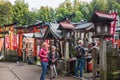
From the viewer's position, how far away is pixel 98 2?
5572 centimetres

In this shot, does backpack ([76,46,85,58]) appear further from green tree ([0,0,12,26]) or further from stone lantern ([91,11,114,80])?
green tree ([0,0,12,26])

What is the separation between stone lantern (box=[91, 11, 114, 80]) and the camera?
37.0ft

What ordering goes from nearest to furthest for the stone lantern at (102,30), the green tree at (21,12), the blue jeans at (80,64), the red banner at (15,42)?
the stone lantern at (102,30)
the blue jeans at (80,64)
the red banner at (15,42)
the green tree at (21,12)

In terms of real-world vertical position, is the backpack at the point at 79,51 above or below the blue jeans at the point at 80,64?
above

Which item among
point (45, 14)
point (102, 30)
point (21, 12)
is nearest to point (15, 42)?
point (102, 30)

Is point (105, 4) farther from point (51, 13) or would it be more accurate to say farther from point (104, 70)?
point (104, 70)

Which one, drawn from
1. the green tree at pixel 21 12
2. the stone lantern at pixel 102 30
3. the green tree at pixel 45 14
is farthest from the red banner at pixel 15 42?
the green tree at pixel 45 14

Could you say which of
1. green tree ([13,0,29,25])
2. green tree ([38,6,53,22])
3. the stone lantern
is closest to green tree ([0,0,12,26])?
green tree ([13,0,29,25])

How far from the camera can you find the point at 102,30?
457 inches

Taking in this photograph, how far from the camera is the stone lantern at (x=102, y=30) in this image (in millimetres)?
11273

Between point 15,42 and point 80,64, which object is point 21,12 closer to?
point 15,42

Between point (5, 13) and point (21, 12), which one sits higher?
point (21, 12)

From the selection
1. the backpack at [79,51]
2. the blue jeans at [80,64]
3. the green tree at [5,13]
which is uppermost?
the green tree at [5,13]

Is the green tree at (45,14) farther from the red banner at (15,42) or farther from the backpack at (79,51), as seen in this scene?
the backpack at (79,51)
